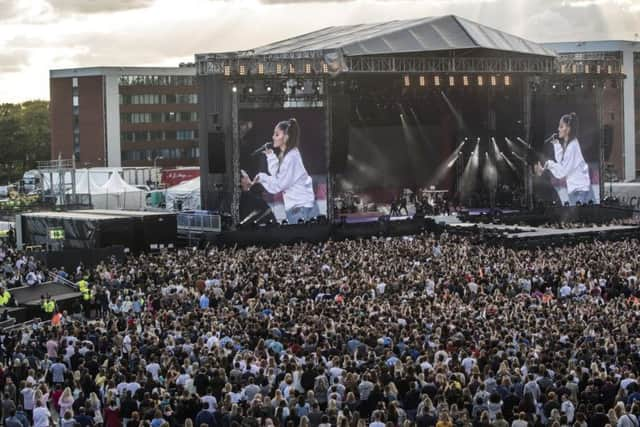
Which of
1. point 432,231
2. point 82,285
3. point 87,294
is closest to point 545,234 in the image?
point 432,231

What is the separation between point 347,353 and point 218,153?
2789 cm

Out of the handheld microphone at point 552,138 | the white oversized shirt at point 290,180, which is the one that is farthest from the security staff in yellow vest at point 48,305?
the handheld microphone at point 552,138

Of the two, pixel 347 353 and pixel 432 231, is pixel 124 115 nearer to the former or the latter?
pixel 432 231

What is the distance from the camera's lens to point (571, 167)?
52750 mm

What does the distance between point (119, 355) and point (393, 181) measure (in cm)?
3664

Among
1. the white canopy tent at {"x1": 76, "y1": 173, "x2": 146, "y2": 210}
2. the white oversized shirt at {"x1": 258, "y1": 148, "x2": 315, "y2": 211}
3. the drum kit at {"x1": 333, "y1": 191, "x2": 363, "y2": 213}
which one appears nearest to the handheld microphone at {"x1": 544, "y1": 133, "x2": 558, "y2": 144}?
the drum kit at {"x1": 333, "y1": 191, "x2": 363, "y2": 213}

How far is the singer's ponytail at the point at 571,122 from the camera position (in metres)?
52.6

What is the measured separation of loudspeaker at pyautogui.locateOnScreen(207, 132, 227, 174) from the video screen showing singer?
56.9 inches

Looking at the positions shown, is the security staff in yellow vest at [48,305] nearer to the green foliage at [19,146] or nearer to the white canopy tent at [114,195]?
the white canopy tent at [114,195]

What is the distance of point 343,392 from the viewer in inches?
602

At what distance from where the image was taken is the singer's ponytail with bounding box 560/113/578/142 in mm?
52594

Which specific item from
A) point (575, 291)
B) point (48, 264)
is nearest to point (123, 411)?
point (575, 291)

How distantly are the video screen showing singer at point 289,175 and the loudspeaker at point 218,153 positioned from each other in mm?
1446

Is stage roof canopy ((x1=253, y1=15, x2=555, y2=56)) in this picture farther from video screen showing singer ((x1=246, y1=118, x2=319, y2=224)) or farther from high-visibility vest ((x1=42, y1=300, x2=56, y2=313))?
high-visibility vest ((x1=42, y1=300, x2=56, y2=313))
